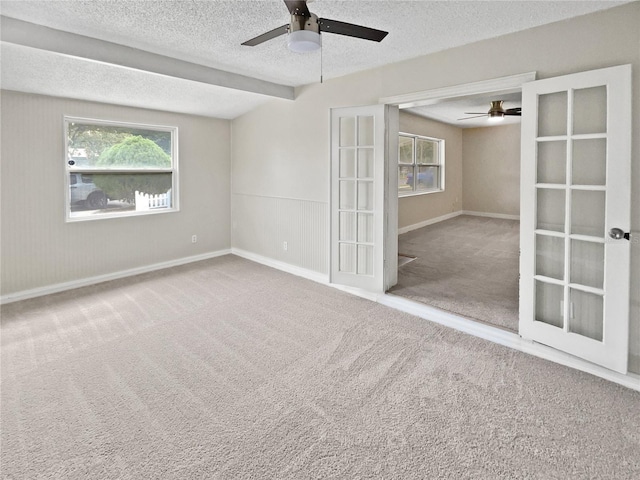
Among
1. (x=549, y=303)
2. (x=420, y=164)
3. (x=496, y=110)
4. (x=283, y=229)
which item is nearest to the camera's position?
(x=549, y=303)

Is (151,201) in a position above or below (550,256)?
above

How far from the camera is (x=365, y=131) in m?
4.07

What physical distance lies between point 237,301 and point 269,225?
66.3 inches

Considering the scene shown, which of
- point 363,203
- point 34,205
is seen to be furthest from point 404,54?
point 34,205

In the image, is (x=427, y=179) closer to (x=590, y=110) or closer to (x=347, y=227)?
(x=347, y=227)

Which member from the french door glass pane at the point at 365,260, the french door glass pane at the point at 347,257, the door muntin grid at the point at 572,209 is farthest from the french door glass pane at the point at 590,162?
the french door glass pane at the point at 347,257

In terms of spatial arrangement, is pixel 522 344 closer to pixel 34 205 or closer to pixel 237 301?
pixel 237 301

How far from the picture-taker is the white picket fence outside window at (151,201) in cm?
515

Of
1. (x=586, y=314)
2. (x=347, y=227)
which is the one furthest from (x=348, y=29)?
(x=586, y=314)

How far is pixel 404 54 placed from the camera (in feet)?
11.4

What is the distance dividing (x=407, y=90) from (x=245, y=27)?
1.65 m

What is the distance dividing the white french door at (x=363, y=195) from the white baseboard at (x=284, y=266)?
384 millimetres

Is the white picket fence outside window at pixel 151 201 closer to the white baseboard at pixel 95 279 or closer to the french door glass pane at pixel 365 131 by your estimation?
the white baseboard at pixel 95 279

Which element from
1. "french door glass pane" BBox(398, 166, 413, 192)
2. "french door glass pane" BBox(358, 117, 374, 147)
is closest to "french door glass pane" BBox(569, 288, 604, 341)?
"french door glass pane" BBox(358, 117, 374, 147)
